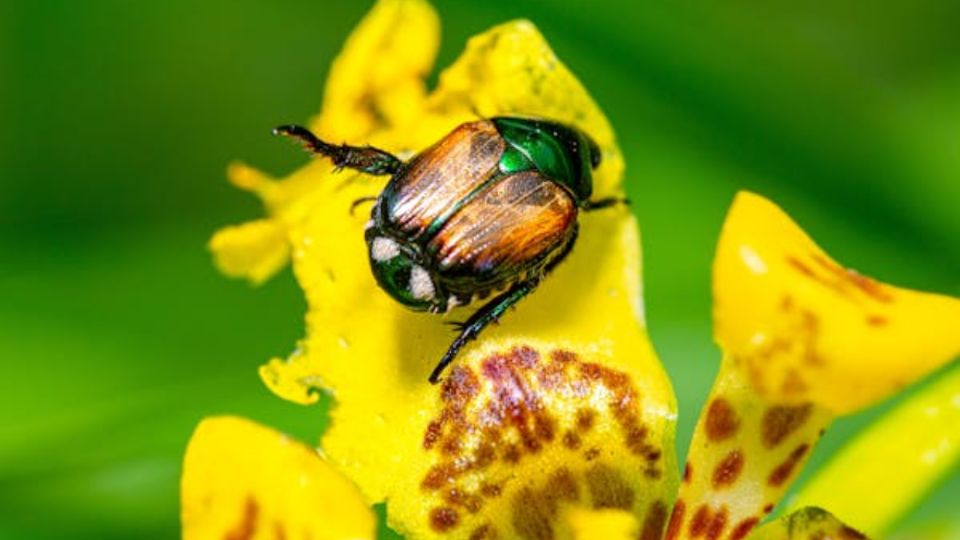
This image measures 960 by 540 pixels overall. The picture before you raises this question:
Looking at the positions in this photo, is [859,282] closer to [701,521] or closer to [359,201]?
[701,521]

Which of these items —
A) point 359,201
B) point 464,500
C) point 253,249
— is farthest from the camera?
point 253,249

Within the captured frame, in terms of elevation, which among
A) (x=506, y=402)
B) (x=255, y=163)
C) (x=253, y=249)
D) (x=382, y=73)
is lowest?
(x=506, y=402)

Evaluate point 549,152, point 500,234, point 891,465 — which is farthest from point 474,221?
point 891,465

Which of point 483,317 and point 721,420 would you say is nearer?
point 721,420

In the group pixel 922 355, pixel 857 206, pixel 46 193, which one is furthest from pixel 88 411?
pixel 922 355

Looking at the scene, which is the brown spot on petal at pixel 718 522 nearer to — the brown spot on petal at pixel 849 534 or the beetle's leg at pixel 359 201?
the brown spot on petal at pixel 849 534

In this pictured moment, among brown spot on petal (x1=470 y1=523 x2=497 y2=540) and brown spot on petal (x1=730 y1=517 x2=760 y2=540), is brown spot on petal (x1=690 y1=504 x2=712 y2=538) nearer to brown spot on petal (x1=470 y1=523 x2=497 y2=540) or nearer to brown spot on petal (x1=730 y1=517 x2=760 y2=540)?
brown spot on petal (x1=730 y1=517 x2=760 y2=540)

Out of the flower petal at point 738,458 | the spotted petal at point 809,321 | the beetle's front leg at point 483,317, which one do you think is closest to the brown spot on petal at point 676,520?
the flower petal at point 738,458
